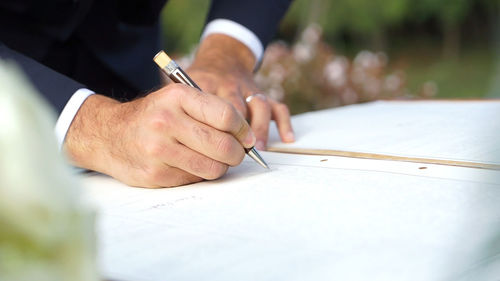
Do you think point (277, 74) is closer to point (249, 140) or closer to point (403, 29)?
point (249, 140)

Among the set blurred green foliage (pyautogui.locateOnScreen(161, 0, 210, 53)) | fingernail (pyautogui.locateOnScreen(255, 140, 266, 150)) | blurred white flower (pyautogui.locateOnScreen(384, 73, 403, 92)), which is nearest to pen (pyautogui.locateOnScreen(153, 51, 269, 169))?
fingernail (pyautogui.locateOnScreen(255, 140, 266, 150))

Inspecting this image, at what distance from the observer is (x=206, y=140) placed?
83cm

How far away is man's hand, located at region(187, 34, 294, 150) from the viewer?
48.0 inches

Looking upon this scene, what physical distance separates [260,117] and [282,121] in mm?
64

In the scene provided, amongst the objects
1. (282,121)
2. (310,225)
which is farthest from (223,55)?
(310,225)

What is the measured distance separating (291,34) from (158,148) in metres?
9.88

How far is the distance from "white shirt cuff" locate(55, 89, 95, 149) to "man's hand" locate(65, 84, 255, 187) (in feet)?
0.28

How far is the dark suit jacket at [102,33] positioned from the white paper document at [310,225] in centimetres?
76

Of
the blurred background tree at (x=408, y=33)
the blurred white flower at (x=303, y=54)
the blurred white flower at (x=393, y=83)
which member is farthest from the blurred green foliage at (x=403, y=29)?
the blurred white flower at (x=303, y=54)

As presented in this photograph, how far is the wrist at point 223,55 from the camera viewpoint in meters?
1.42

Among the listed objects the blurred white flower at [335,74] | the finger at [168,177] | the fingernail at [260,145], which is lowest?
the finger at [168,177]

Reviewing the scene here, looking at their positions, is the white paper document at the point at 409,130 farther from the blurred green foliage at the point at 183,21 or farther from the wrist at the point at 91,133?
the blurred green foliage at the point at 183,21

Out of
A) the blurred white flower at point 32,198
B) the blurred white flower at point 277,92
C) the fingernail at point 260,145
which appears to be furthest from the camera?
the blurred white flower at point 277,92

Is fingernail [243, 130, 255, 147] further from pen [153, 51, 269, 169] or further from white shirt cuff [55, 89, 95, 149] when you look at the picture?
white shirt cuff [55, 89, 95, 149]
